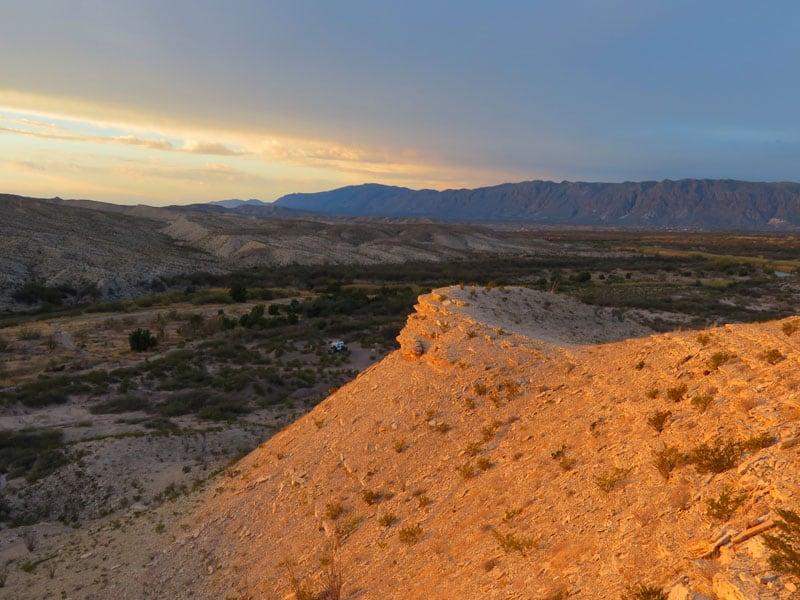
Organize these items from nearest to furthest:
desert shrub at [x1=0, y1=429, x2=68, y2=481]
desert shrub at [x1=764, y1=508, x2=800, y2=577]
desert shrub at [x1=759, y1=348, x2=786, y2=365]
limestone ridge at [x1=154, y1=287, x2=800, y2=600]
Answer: desert shrub at [x1=764, y1=508, x2=800, y2=577]
limestone ridge at [x1=154, y1=287, x2=800, y2=600]
desert shrub at [x1=759, y1=348, x2=786, y2=365]
desert shrub at [x1=0, y1=429, x2=68, y2=481]

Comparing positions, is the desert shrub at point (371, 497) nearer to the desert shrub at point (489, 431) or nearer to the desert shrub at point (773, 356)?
the desert shrub at point (489, 431)

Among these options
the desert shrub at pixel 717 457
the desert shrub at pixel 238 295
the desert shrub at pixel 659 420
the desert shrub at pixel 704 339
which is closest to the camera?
the desert shrub at pixel 717 457

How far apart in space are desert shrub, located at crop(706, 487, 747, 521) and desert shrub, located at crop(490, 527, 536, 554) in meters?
2.35

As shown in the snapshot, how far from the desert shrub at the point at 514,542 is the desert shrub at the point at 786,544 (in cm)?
296

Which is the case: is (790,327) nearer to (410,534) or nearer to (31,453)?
(410,534)

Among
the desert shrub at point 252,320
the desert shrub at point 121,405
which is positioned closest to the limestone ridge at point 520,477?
the desert shrub at point 121,405

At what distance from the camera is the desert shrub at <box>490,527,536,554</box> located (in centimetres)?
693

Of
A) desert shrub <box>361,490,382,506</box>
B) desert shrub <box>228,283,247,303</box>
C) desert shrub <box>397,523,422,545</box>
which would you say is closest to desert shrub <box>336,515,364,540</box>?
desert shrub <box>361,490,382,506</box>

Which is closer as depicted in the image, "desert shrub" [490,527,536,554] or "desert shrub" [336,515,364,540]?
"desert shrub" [490,527,536,554]

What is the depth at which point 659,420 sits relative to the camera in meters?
8.09

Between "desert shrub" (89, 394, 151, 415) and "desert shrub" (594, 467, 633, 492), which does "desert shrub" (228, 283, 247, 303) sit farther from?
"desert shrub" (594, 467, 633, 492)

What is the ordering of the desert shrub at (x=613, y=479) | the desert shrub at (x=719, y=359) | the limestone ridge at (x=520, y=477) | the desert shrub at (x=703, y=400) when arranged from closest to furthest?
the limestone ridge at (x=520, y=477) → the desert shrub at (x=613, y=479) → the desert shrub at (x=703, y=400) → the desert shrub at (x=719, y=359)

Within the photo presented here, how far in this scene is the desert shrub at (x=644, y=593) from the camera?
16.2 feet

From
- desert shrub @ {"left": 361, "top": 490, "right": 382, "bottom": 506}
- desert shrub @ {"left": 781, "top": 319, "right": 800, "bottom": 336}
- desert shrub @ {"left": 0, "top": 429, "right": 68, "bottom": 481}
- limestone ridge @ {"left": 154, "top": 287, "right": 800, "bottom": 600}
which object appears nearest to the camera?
limestone ridge @ {"left": 154, "top": 287, "right": 800, "bottom": 600}
